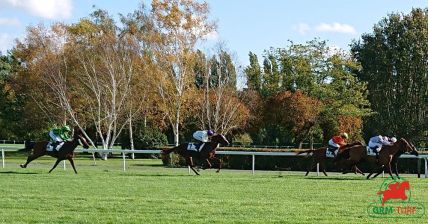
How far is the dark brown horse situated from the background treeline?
928 inches

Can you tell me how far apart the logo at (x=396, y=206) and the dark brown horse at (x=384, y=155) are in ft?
21.0

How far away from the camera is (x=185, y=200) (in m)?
13.0

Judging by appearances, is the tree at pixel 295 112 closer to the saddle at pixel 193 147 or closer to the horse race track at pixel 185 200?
the saddle at pixel 193 147

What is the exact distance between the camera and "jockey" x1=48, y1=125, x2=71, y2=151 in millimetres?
22672

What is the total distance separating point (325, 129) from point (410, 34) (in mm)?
Answer: 11262

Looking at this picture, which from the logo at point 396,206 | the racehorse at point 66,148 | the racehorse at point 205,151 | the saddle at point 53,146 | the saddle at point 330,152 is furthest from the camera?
the saddle at point 330,152

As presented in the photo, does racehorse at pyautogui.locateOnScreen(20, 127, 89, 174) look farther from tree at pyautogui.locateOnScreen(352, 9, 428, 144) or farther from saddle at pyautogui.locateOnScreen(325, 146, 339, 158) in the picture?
tree at pyautogui.locateOnScreen(352, 9, 428, 144)

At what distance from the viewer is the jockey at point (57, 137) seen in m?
22.7

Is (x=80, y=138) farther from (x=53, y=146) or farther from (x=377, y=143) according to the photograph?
(x=377, y=143)

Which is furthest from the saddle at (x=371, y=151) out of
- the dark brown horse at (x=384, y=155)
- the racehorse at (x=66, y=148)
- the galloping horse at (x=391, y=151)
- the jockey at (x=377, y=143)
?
the racehorse at (x=66, y=148)

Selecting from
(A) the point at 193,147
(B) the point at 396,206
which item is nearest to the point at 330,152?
(A) the point at 193,147

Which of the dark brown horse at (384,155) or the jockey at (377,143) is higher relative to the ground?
the jockey at (377,143)

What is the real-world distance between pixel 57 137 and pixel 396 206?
1436 cm

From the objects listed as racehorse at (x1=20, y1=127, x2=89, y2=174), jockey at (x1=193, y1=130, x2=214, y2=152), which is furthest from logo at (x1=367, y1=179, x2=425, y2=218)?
racehorse at (x1=20, y1=127, x2=89, y2=174)
